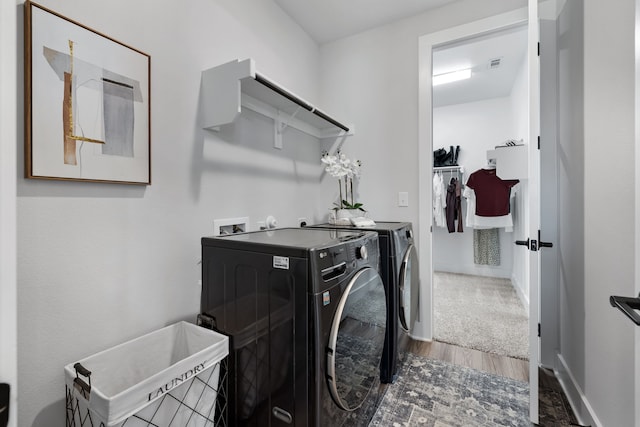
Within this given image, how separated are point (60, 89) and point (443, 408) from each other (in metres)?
2.18

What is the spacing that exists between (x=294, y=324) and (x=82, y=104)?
1.09m

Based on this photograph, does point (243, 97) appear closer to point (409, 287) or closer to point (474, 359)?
point (409, 287)

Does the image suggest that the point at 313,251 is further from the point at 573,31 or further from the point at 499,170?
the point at 573,31

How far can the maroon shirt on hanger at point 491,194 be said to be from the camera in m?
3.53

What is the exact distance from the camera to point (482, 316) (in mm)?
2721

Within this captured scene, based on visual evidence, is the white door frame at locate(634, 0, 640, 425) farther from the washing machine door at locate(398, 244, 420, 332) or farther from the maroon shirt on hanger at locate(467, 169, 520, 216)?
the maroon shirt on hanger at locate(467, 169, 520, 216)

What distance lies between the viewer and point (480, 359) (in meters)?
1.99

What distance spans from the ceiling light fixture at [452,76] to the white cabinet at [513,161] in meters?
1.79

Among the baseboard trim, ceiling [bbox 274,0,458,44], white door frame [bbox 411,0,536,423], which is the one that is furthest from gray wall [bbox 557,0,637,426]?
ceiling [bbox 274,0,458,44]

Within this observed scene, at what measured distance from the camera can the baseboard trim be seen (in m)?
1.33

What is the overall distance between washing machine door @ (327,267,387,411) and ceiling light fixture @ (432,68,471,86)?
119 inches

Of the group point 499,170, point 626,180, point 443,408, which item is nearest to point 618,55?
point 626,180
